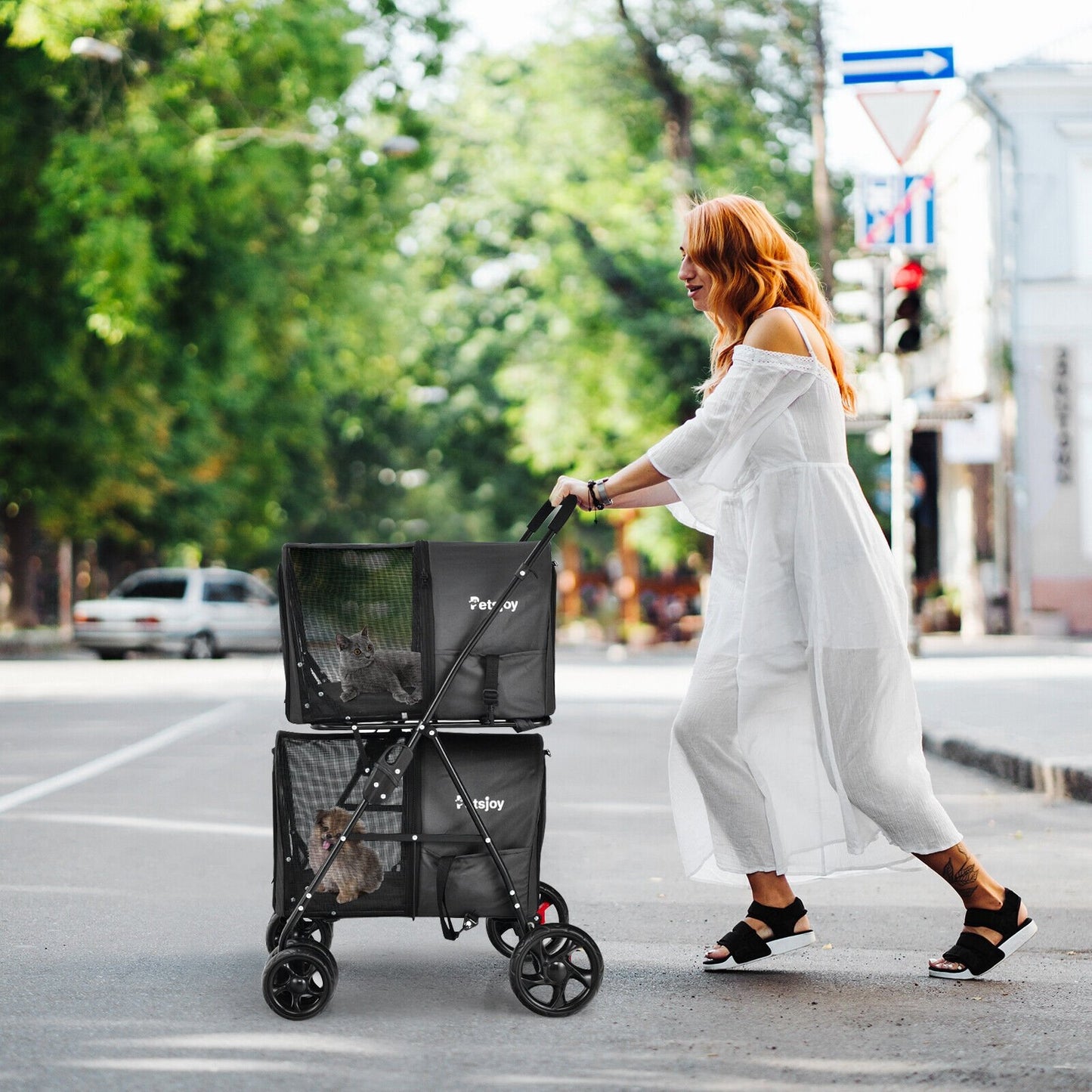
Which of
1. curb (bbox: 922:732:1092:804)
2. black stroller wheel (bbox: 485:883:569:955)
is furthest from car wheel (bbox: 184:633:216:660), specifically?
black stroller wheel (bbox: 485:883:569:955)

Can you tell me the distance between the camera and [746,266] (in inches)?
200

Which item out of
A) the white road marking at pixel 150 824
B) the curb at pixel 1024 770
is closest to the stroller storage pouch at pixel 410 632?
the white road marking at pixel 150 824

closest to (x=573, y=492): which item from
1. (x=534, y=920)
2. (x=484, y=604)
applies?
(x=484, y=604)

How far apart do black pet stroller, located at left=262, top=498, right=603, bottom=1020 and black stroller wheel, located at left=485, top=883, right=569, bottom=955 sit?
0.03 m

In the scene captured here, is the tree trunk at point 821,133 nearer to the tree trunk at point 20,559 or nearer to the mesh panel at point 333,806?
the tree trunk at point 20,559

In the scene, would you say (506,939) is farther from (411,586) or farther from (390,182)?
(390,182)

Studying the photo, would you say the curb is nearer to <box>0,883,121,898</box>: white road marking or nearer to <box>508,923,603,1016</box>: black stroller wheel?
<box>0,883,121,898</box>: white road marking

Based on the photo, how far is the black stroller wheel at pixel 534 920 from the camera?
15.7ft

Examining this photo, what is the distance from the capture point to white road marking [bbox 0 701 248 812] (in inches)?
373

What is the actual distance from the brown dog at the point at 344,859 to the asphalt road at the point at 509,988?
309mm

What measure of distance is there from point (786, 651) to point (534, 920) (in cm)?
101

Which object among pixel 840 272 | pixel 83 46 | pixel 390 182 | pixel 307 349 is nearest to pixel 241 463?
pixel 307 349

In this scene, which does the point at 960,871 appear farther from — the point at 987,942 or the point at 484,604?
the point at 484,604

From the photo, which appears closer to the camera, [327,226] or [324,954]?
[324,954]
